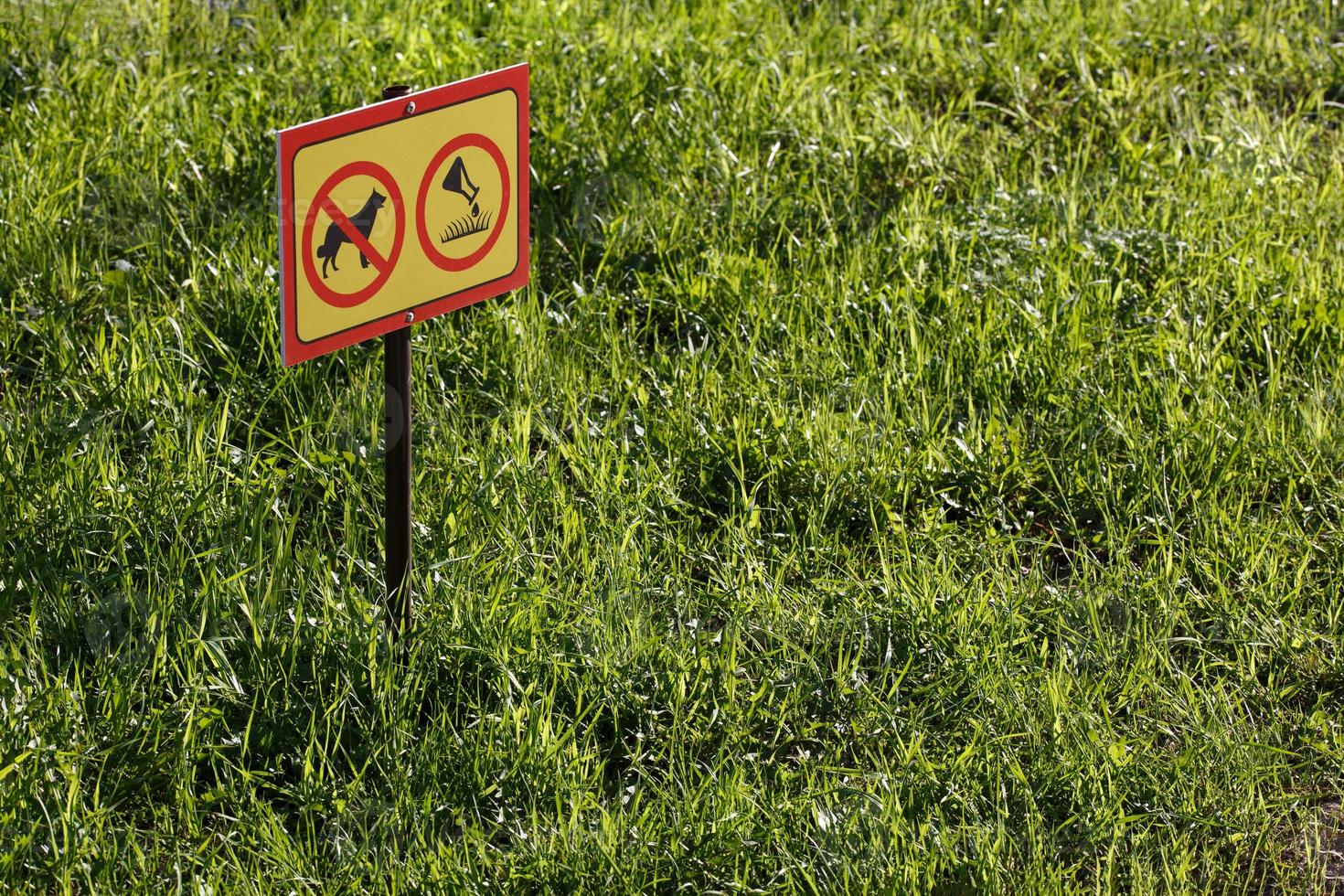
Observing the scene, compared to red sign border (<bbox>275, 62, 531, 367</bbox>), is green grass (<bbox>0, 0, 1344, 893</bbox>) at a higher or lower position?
lower

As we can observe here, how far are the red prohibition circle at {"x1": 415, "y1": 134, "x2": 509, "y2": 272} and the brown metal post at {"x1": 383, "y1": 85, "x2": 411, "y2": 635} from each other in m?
0.12

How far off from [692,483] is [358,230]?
120 centimetres

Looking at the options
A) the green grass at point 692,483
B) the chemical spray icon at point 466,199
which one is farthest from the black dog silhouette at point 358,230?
the green grass at point 692,483

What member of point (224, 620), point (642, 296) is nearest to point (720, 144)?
point (642, 296)

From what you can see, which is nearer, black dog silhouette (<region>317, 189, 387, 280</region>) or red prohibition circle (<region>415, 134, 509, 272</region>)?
black dog silhouette (<region>317, 189, 387, 280</region>)

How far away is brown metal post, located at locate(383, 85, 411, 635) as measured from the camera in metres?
2.50

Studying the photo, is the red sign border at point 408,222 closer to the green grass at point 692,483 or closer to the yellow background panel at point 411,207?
the yellow background panel at point 411,207

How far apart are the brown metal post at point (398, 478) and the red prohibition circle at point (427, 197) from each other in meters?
0.12

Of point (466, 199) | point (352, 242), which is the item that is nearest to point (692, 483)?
point (466, 199)

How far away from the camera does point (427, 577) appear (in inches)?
112

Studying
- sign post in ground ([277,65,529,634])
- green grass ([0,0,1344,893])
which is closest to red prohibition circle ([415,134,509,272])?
sign post in ground ([277,65,529,634])

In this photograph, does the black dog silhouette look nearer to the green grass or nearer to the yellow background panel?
the yellow background panel

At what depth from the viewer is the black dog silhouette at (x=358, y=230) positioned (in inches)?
89.0

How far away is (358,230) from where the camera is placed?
7.55ft
